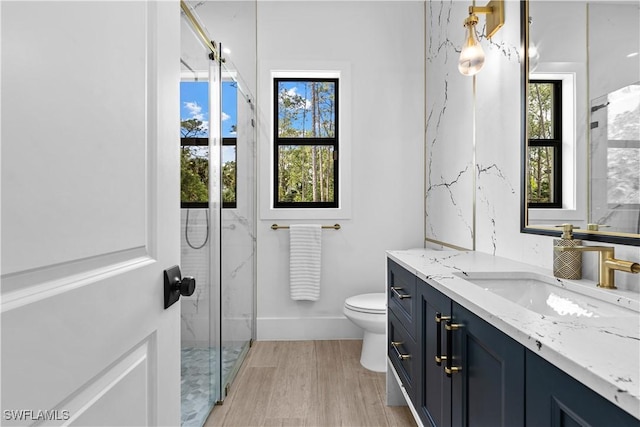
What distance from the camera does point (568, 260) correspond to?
3.81 ft

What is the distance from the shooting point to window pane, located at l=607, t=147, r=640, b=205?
101 centimetres

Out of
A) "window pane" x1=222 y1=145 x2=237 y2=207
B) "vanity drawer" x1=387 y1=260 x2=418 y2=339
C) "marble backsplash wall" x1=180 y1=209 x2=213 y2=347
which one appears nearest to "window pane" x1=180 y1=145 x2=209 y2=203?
"marble backsplash wall" x1=180 y1=209 x2=213 y2=347

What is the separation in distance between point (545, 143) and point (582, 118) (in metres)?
0.19

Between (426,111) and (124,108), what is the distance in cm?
253

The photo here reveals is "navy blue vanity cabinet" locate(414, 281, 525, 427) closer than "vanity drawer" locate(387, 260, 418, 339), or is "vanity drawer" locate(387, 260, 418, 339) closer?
"navy blue vanity cabinet" locate(414, 281, 525, 427)

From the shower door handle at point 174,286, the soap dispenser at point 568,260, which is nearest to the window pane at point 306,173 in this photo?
the soap dispenser at point 568,260

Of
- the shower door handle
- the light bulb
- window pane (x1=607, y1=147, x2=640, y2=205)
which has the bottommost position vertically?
the shower door handle

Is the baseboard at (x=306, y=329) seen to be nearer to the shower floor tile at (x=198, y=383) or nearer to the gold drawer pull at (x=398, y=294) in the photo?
the shower floor tile at (x=198, y=383)

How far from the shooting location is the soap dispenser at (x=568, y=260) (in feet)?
3.78

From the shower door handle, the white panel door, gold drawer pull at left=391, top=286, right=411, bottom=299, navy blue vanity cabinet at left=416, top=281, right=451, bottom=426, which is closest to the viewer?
the white panel door

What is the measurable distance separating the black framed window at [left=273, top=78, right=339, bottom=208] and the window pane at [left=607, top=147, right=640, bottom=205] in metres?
2.01

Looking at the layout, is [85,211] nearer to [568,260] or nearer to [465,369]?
[465,369]

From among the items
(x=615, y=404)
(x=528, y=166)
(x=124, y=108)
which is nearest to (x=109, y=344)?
(x=124, y=108)

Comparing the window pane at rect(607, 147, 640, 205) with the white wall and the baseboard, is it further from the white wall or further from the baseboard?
the baseboard
